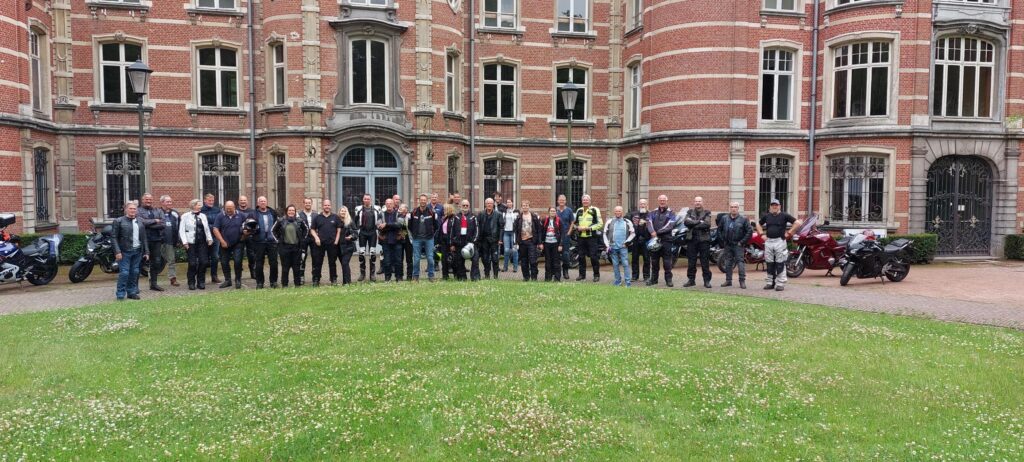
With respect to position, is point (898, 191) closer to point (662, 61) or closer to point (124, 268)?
point (662, 61)

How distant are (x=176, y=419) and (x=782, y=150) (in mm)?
18255

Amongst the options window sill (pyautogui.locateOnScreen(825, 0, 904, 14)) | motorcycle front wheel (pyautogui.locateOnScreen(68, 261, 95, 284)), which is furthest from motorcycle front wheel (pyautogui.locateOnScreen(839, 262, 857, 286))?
motorcycle front wheel (pyautogui.locateOnScreen(68, 261, 95, 284))

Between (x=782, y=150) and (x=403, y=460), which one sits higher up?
(x=782, y=150)

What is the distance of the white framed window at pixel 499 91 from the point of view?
870 inches

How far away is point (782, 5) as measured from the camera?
65.3 ft

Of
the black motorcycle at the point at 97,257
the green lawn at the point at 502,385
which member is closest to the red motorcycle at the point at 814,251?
the green lawn at the point at 502,385

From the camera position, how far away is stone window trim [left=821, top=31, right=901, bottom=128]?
18.7m

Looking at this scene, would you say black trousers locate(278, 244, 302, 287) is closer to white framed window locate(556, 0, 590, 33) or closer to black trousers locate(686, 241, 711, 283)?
black trousers locate(686, 241, 711, 283)

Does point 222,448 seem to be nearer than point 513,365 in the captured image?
Yes

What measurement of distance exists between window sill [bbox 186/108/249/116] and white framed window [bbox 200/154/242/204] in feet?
3.96

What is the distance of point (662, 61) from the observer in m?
20.1

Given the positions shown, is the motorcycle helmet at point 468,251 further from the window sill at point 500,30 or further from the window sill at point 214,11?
the window sill at point 214,11

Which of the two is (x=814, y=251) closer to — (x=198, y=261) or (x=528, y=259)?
(x=528, y=259)

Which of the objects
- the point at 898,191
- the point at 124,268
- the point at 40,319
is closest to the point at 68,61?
the point at 124,268
